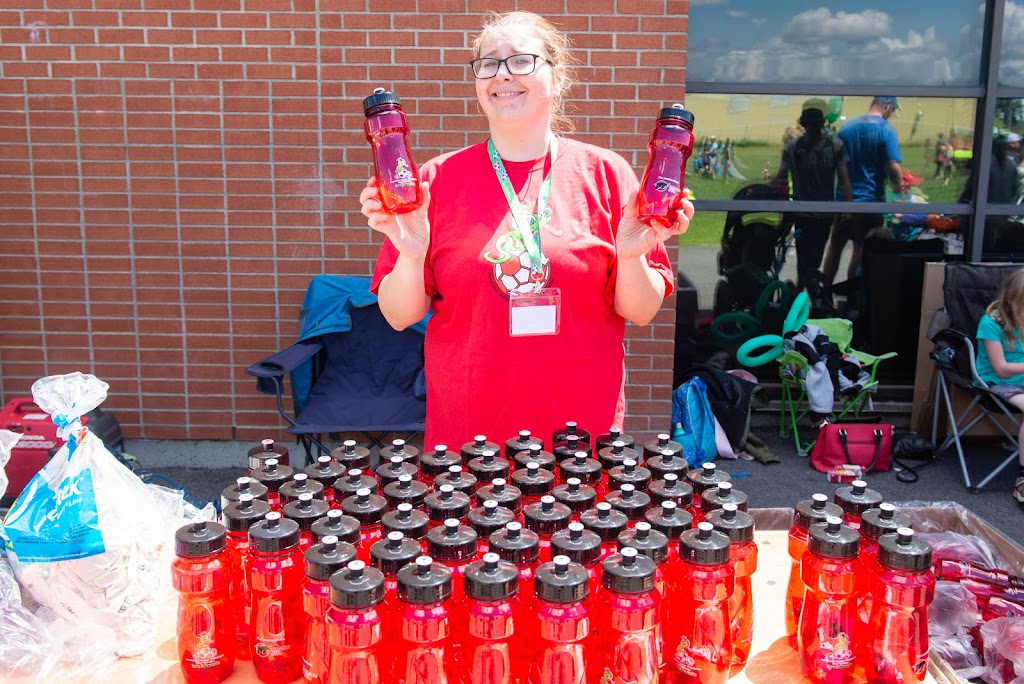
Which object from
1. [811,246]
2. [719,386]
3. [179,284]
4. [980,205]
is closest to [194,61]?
[179,284]

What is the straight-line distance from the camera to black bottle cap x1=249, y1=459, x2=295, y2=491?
1.73 metres

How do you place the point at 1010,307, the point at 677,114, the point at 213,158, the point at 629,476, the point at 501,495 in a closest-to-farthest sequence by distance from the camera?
the point at 501,495 → the point at 629,476 → the point at 677,114 → the point at 213,158 → the point at 1010,307

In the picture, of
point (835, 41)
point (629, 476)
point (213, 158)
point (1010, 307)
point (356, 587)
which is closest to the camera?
point (356, 587)

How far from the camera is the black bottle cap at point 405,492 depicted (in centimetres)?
162

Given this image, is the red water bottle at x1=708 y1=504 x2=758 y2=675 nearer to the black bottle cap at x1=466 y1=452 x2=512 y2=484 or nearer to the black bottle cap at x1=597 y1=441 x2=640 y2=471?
the black bottle cap at x1=597 y1=441 x2=640 y2=471

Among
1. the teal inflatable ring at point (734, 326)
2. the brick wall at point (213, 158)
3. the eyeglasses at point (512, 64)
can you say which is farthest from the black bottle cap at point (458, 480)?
the teal inflatable ring at point (734, 326)

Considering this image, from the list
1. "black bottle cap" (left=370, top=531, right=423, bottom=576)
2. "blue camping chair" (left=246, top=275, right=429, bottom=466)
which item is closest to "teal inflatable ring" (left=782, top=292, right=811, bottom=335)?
"blue camping chair" (left=246, top=275, right=429, bottom=466)

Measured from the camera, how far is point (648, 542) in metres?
1.44

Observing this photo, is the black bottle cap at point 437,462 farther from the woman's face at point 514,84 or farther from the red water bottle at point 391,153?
the woman's face at point 514,84

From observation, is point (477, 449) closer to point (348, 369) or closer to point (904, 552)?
point (904, 552)

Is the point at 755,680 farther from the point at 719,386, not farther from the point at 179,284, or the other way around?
the point at 179,284

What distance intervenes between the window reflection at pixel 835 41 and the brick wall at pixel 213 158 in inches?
37.5

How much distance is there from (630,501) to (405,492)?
0.41 meters

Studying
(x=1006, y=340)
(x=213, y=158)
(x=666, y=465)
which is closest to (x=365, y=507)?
(x=666, y=465)
